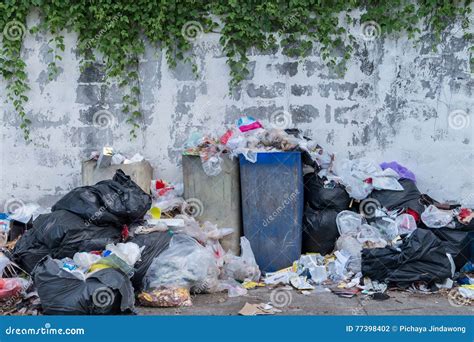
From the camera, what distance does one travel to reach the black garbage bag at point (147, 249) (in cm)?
494

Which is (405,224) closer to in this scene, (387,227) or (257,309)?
(387,227)

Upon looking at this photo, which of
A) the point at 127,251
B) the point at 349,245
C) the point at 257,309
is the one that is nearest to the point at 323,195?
the point at 349,245

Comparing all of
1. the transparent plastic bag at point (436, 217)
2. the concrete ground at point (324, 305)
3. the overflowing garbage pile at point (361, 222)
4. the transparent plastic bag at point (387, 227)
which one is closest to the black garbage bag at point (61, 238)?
the concrete ground at point (324, 305)

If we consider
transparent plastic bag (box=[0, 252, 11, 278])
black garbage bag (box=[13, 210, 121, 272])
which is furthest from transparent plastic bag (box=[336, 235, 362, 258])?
transparent plastic bag (box=[0, 252, 11, 278])

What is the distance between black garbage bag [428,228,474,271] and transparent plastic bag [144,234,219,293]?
208 centimetres

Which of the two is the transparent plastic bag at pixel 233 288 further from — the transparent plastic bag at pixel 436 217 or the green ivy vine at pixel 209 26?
the green ivy vine at pixel 209 26

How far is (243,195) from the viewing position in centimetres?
580

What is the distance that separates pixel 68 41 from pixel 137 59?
0.75 m

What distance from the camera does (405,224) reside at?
5742mm

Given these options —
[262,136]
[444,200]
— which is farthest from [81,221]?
[444,200]

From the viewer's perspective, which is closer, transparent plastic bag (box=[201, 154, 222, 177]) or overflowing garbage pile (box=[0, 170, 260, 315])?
overflowing garbage pile (box=[0, 170, 260, 315])

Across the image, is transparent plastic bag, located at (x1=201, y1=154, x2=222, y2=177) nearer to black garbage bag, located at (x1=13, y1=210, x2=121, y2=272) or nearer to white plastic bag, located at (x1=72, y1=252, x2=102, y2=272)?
black garbage bag, located at (x1=13, y1=210, x2=121, y2=272)

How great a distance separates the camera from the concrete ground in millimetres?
4742

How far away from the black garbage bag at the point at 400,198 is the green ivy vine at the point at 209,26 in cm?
132
